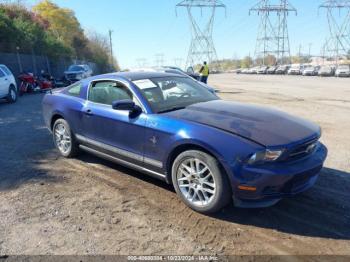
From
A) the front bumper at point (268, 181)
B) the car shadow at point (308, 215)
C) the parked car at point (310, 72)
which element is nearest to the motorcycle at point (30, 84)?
the car shadow at point (308, 215)

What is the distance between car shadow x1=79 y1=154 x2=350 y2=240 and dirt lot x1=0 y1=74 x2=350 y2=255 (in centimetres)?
1

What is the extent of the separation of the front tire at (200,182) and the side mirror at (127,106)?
92cm

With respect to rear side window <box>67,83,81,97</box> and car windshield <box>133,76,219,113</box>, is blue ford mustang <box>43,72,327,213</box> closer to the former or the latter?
car windshield <box>133,76,219,113</box>

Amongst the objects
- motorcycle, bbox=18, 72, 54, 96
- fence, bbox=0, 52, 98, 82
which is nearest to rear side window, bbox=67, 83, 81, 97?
motorcycle, bbox=18, 72, 54, 96

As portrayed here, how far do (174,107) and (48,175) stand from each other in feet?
7.27

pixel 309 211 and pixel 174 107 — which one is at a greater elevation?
pixel 174 107

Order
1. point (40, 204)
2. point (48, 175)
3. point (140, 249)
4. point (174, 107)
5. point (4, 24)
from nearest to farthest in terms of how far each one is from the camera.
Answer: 1. point (140, 249)
2. point (40, 204)
3. point (174, 107)
4. point (48, 175)
5. point (4, 24)

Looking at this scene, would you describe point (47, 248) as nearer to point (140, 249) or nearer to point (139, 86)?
point (140, 249)

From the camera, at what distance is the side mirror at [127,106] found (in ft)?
14.8

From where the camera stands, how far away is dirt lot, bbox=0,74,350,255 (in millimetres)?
3406

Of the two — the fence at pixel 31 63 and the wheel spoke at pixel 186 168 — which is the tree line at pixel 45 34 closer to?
the fence at pixel 31 63

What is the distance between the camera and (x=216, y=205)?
3846 millimetres

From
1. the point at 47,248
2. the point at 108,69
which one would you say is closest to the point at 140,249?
the point at 47,248

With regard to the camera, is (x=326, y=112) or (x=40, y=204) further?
(x=326, y=112)
